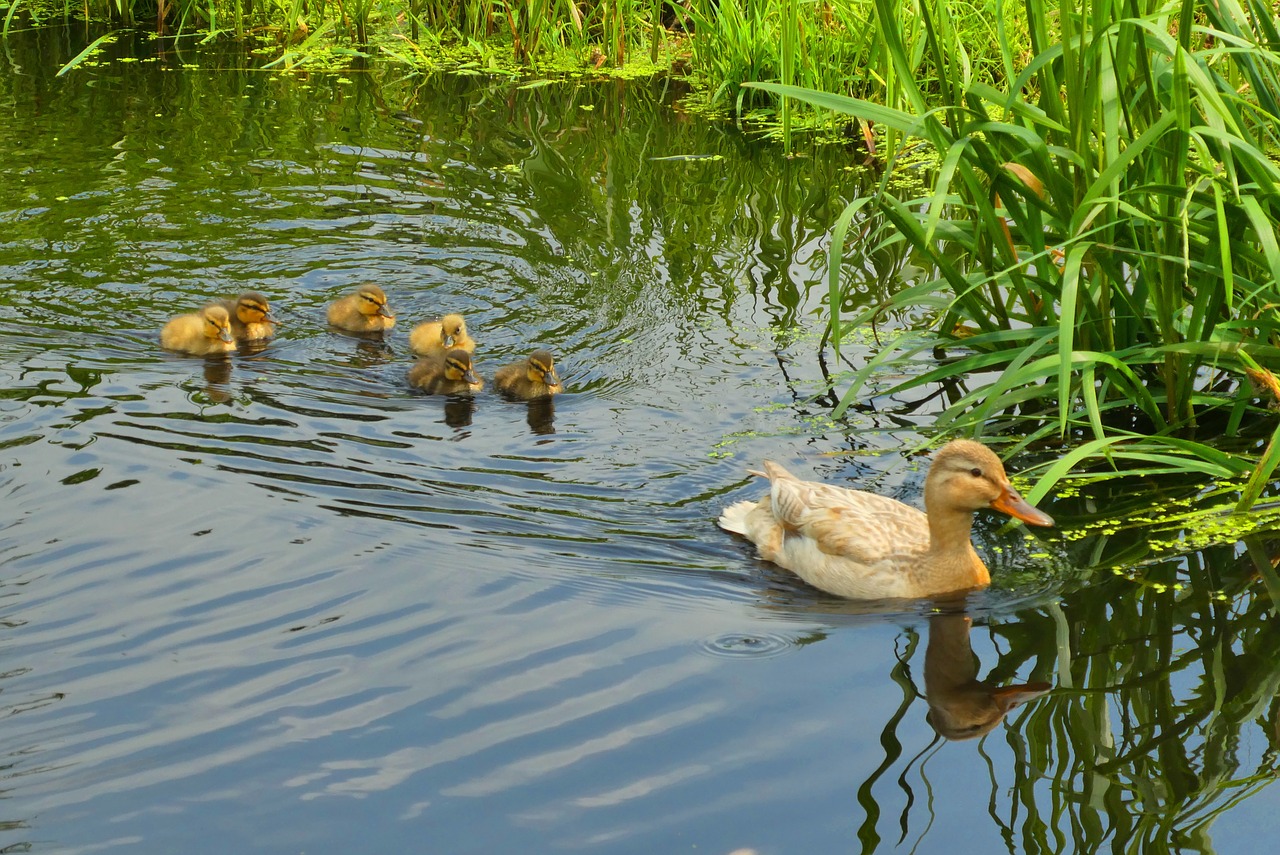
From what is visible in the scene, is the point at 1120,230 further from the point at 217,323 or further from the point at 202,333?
the point at 202,333

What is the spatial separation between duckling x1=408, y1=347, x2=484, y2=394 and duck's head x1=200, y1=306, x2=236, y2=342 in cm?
86

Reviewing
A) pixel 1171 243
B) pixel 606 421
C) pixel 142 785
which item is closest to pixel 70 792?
pixel 142 785

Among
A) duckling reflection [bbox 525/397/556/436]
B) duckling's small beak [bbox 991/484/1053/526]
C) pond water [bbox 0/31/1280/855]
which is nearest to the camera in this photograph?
pond water [bbox 0/31/1280/855]

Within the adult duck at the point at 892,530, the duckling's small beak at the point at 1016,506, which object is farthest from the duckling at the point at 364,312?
Answer: the duckling's small beak at the point at 1016,506

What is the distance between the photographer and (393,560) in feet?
15.1

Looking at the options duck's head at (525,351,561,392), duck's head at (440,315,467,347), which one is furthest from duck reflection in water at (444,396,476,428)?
duck's head at (440,315,467,347)

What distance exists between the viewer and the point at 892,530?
462cm

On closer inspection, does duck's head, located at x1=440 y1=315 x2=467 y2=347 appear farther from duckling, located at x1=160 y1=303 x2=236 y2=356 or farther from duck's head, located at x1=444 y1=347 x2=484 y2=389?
duckling, located at x1=160 y1=303 x2=236 y2=356

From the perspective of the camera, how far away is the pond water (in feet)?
11.0

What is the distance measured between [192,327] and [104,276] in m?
0.98

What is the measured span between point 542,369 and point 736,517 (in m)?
1.43

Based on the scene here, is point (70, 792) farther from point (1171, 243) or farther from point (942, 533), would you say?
point (1171, 243)

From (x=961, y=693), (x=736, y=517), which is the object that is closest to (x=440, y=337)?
(x=736, y=517)

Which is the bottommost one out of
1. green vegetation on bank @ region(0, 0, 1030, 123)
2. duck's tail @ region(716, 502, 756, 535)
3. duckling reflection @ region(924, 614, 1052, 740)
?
duckling reflection @ region(924, 614, 1052, 740)
